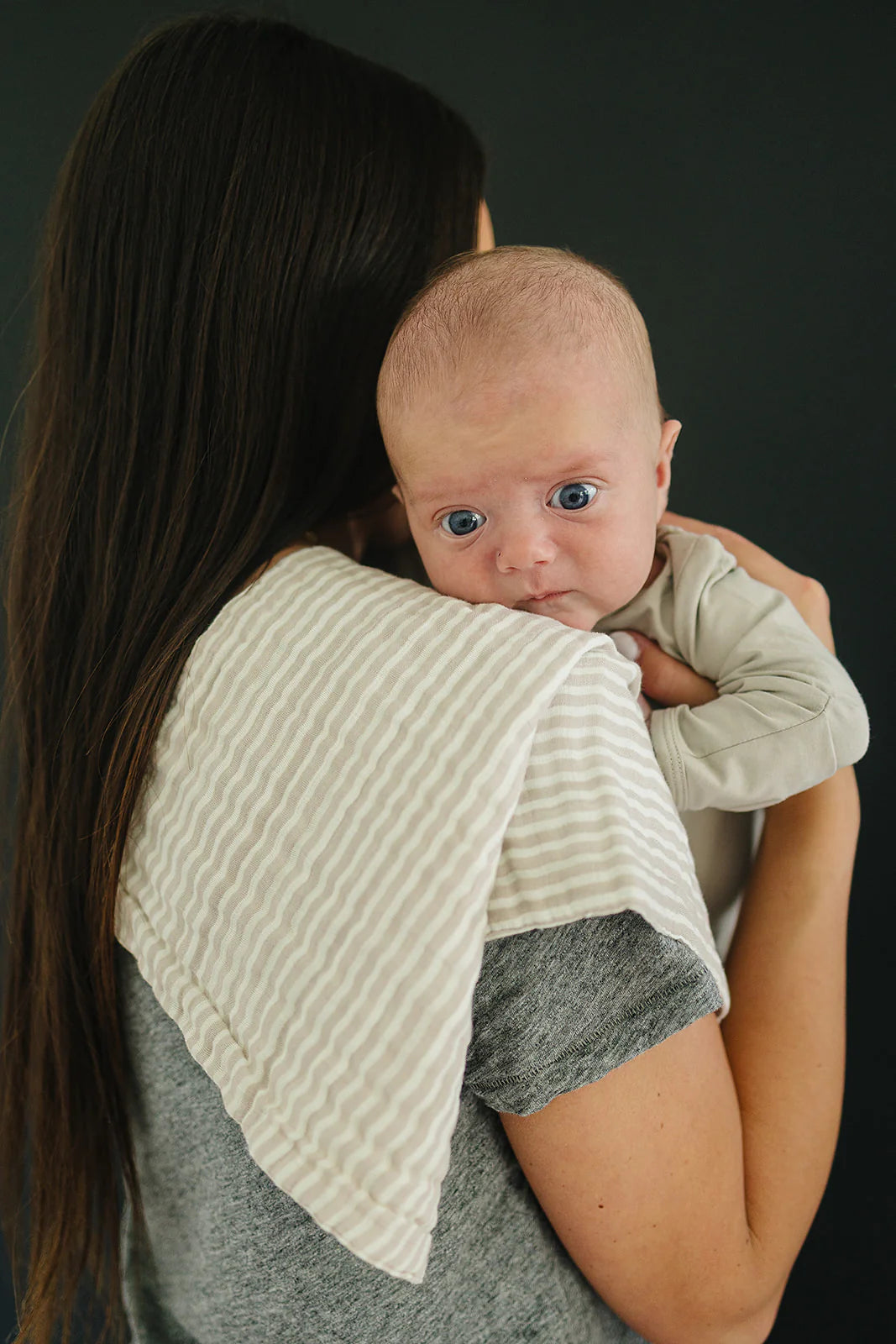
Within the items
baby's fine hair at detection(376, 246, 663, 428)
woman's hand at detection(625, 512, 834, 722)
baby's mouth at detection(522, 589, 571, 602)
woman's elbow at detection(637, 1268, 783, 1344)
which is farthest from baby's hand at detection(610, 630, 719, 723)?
woman's elbow at detection(637, 1268, 783, 1344)

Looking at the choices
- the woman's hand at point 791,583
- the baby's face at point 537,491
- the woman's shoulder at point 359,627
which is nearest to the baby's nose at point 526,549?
the baby's face at point 537,491

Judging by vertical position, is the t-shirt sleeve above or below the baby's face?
below

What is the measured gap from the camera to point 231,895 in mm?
688

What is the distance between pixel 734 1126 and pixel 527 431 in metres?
0.60

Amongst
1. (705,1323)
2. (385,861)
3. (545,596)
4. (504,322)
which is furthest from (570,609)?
(705,1323)

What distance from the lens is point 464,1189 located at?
0.72 meters

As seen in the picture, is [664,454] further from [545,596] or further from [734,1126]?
[734,1126]

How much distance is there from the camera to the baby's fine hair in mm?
857

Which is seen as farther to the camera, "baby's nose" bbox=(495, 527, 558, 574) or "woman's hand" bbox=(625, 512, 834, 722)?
"woman's hand" bbox=(625, 512, 834, 722)

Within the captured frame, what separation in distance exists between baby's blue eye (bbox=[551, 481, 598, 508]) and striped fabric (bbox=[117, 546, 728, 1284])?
21cm

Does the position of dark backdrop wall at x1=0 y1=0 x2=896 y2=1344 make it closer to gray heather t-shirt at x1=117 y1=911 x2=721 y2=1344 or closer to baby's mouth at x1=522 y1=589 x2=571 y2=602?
baby's mouth at x1=522 y1=589 x2=571 y2=602

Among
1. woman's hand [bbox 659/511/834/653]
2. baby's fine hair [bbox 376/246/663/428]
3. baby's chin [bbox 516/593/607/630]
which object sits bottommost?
woman's hand [bbox 659/511/834/653]

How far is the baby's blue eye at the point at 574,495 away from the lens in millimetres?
881

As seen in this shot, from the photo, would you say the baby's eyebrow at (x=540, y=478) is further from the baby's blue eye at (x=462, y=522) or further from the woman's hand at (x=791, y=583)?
the woman's hand at (x=791, y=583)
